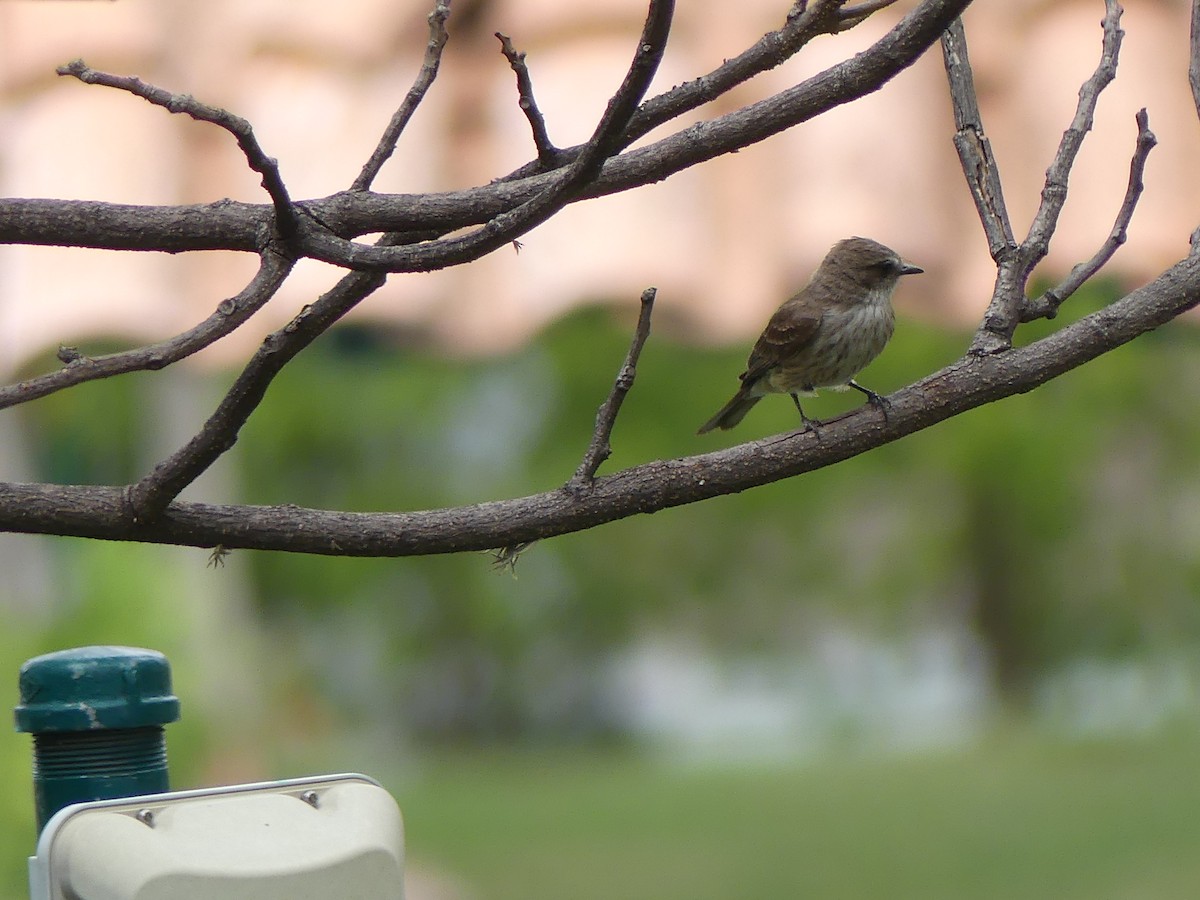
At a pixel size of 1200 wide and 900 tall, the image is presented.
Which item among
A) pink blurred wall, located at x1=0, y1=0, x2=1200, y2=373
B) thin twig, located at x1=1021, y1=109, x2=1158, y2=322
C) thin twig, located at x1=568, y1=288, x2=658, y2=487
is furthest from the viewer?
pink blurred wall, located at x1=0, y1=0, x2=1200, y2=373

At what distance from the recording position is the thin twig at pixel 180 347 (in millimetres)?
772

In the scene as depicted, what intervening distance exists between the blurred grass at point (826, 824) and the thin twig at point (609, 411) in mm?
2814

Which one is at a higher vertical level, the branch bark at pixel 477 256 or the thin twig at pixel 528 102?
the thin twig at pixel 528 102

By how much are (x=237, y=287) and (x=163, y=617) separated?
3.01 feet

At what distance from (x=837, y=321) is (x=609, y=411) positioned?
1.04 m

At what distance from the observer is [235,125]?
2.41ft

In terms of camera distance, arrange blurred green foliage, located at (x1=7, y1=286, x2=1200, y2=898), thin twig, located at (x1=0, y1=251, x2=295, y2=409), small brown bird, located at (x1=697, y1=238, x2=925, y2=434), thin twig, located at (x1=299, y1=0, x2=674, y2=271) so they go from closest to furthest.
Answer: thin twig, located at (x1=299, y1=0, x2=674, y2=271), thin twig, located at (x1=0, y1=251, x2=295, y2=409), small brown bird, located at (x1=697, y1=238, x2=925, y2=434), blurred green foliage, located at (x1=7, y1=286, x2=1200, y2=898)

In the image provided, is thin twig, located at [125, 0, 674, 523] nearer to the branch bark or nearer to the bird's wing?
the branch bark

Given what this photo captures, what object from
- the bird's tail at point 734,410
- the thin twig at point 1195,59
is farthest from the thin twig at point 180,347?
the bird's tail at point 734,410

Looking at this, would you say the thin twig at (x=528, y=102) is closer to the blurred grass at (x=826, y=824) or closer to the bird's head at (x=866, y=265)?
the bird's head at (x=866, y=265)

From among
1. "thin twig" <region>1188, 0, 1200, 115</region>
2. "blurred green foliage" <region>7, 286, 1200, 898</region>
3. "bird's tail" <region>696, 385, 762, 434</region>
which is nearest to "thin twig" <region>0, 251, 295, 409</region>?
"thin twig" <region>1188, 0, 1200, 115</region>

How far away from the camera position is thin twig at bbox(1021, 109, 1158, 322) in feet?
3.29

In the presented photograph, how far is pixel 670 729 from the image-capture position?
415cm

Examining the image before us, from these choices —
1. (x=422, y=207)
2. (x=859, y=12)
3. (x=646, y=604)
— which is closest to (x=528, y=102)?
(x=422, y=207)
